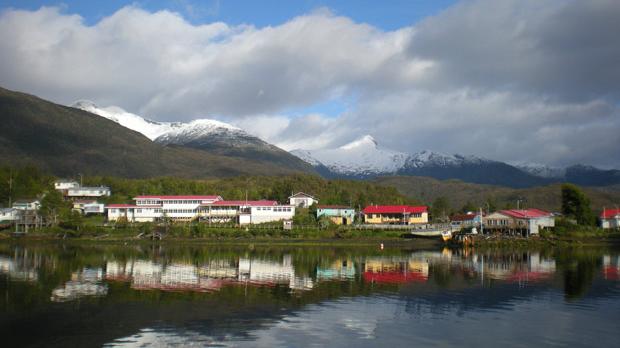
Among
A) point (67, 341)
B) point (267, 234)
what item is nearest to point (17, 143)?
point (267, 234)

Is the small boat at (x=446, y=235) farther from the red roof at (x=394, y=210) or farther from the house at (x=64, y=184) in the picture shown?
the house at (x=64, y=184)

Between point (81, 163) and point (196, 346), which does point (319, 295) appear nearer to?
point (196, 346)

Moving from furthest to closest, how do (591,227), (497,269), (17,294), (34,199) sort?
(34,199) < (591,227) < (497,269) < (17,294)

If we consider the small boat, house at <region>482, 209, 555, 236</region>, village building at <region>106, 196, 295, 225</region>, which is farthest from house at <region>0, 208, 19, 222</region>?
house at <region>482, 209, 555, 236</region>

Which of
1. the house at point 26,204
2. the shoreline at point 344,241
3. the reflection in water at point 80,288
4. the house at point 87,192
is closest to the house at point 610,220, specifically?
the shoreline at point 344,241

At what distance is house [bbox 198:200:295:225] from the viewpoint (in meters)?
87.1

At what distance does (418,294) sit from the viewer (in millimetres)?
32062

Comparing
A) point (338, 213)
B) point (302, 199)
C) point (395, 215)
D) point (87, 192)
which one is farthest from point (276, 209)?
point (87, 192)

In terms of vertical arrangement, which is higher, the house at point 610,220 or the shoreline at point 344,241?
the house at point 610,220

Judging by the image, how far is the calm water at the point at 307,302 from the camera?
21578mm

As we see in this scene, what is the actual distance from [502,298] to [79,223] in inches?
2665

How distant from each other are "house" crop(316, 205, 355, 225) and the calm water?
1431 inches

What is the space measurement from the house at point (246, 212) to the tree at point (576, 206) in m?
44.9

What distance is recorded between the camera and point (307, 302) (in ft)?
95.4
